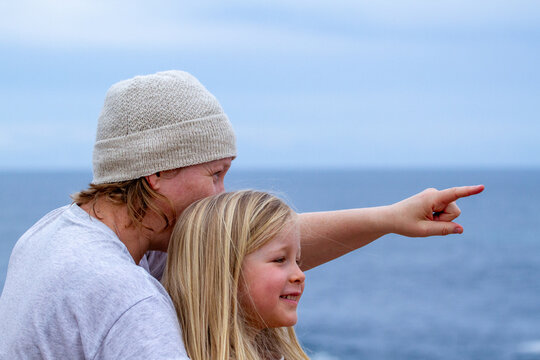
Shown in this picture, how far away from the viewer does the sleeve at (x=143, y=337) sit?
78.8 inches

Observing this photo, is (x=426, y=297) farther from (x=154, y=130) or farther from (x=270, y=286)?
A: (x=154, y=130)

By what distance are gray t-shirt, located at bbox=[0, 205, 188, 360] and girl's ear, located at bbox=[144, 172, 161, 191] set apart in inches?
13.1

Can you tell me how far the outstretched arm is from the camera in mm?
2725

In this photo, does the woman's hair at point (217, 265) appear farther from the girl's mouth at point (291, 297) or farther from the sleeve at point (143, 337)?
the sleeve at point (143, 337)

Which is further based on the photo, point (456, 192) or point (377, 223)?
point (377, 223)

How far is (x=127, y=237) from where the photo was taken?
8.46 ft

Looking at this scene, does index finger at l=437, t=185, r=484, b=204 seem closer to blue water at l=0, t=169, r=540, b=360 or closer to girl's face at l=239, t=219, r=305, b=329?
girl's face at l=239, t=219, r=305, b=329

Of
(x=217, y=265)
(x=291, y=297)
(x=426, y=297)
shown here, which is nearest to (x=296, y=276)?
(x=291, y=297)

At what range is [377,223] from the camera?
3064mm

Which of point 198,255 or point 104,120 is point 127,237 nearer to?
point 198,255

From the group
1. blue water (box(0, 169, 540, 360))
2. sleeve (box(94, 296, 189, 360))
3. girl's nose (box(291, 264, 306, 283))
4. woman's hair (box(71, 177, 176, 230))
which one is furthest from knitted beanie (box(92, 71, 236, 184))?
blue water (box(0, 169, 540, 360))

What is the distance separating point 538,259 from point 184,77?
57.0 metres

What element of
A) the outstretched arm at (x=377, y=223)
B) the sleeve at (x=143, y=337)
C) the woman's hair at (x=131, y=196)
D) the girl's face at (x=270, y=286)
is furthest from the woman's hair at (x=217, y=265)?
the outstretched arm at (x=377, y=223)

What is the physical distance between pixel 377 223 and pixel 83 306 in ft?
4.59
